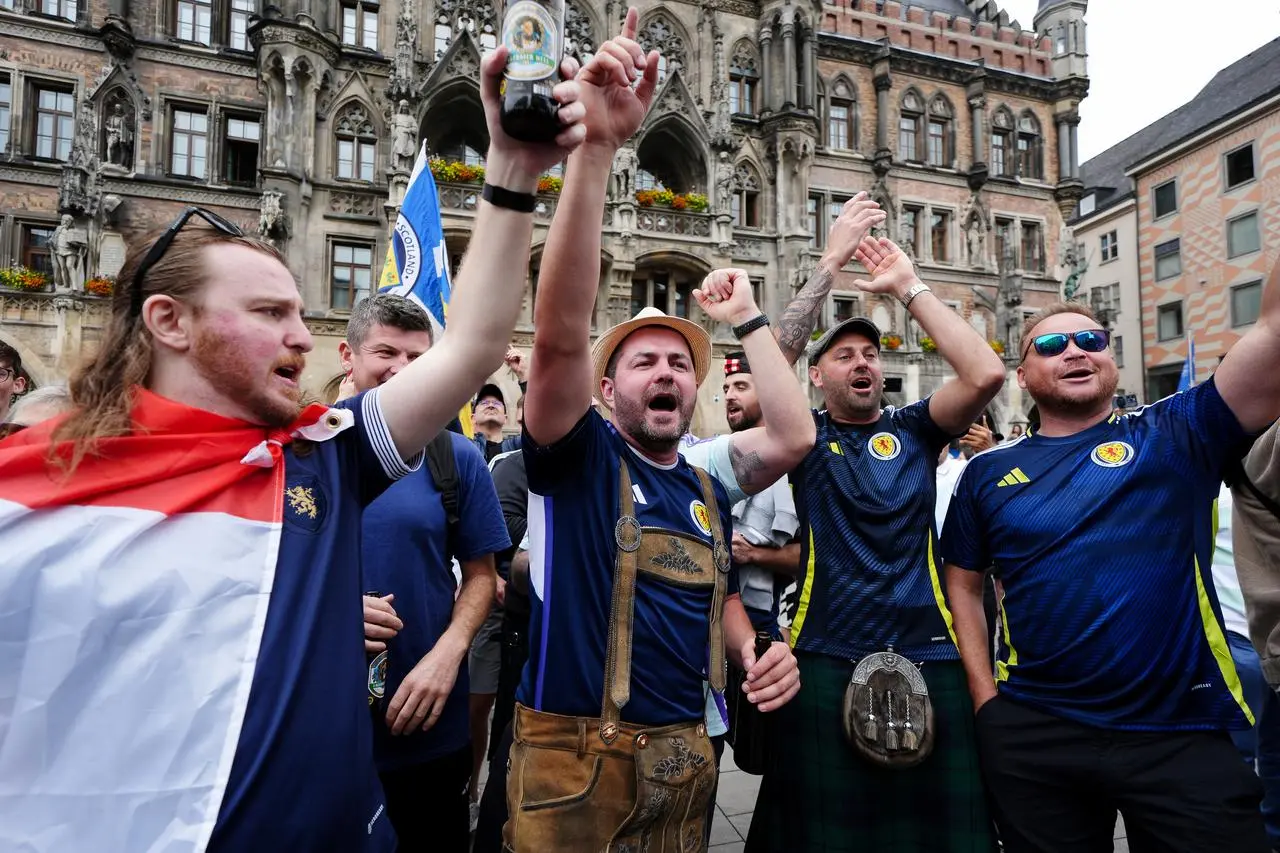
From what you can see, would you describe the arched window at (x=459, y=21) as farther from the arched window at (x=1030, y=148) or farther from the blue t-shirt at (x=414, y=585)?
the blue t-shirt at (x=414, y=585)

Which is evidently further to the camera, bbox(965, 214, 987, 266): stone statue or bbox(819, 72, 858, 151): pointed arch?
bbox(965, 214, 987, 266): stone statue

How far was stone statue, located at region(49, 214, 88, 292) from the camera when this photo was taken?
55.4 feet

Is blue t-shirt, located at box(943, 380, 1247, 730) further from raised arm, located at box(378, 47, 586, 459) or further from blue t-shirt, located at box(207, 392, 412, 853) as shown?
blue t-shirt, located at box(207, 392, 412, 853)

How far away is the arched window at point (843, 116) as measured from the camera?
2498 centimetres

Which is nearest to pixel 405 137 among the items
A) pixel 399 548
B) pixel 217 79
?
pixel 217 79

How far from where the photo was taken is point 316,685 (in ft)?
4.64

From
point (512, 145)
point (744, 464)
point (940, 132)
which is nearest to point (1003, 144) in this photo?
point (940, 132)

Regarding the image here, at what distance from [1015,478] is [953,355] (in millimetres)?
562

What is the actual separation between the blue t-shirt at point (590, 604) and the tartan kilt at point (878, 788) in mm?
710

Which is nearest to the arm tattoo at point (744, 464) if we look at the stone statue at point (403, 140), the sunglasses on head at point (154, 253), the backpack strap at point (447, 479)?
the backpack strap at point (447, 479)

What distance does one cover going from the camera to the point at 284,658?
1387mm

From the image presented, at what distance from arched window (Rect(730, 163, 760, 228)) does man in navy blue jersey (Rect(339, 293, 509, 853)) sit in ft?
69.8

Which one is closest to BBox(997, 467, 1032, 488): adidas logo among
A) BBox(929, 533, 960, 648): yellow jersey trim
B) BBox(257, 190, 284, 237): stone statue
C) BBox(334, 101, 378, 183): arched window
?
BBox(929, 533, 960, 648): yellow jersey trim

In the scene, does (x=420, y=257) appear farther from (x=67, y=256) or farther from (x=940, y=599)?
(x=67, y=256)
